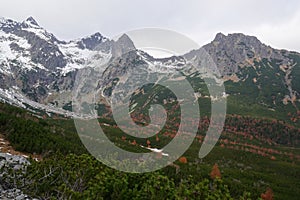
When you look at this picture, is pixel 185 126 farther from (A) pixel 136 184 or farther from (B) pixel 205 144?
(A) pixel 136 184

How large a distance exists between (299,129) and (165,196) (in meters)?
179

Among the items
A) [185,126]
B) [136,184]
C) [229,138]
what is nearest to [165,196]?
[136,184]

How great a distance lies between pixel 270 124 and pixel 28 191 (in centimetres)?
18058

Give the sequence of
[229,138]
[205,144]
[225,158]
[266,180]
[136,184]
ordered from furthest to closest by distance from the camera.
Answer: [229,138], [205,144], [225,158], [266,180], [136,184]

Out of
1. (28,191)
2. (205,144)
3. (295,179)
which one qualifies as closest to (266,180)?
(295,179)

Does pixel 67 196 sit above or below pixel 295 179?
above

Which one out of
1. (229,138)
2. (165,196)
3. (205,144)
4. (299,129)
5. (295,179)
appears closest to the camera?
(165,196)

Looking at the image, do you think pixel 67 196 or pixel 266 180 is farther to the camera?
pixel 266 180

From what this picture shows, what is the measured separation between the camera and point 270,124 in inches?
6964

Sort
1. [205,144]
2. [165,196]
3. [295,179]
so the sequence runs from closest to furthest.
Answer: [165,196], [295,179], [205,144]

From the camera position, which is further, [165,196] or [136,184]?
[136,184]

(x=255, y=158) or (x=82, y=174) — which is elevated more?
(x=82, y=174)

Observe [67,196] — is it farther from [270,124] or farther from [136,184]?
[270,124]

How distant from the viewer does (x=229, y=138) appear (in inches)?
6156
